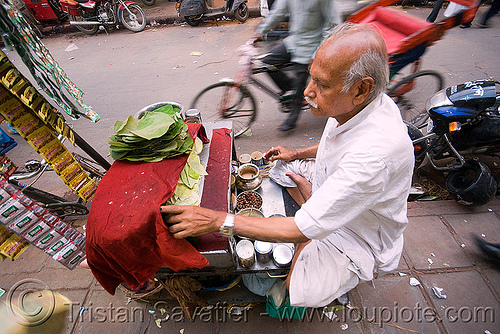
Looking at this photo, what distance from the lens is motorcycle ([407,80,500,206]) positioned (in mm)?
2562

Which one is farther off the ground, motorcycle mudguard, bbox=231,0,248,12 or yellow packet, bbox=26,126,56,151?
yellow packet, bbox=26,126,56,151

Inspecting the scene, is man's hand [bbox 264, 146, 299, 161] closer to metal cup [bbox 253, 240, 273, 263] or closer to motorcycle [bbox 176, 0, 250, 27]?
metal cup [bbox 253, 240, 273, 263]

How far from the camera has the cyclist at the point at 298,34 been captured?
3059mm

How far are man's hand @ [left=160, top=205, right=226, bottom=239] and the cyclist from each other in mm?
2746

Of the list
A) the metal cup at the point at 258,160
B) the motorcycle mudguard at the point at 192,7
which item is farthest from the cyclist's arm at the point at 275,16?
the motorcycle mudguard at the point at 192,7

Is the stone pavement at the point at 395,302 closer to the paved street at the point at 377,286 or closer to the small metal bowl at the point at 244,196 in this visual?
the paved street at the point at 377,286

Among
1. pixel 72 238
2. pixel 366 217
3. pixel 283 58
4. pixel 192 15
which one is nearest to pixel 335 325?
pixel 366 217

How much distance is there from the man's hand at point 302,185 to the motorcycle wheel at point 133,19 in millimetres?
8533

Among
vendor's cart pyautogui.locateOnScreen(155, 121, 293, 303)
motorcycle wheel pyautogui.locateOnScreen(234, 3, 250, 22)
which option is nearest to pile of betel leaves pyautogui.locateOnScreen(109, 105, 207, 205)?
vendor's cart pyautogui.locateOnScreen(155, 121, 293, 303)

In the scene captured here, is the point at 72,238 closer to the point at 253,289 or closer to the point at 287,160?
the point at 253,289

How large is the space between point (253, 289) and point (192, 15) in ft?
26.7

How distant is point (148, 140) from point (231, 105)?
96.6 inches

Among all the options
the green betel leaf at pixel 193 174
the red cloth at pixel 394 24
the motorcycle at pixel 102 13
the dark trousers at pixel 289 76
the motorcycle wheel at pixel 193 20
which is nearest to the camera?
the green betel leaf at pixel 193 174

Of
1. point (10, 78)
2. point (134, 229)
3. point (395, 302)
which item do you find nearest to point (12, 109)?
point (10, 78)
